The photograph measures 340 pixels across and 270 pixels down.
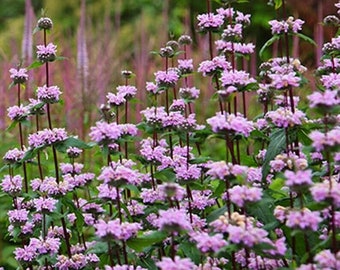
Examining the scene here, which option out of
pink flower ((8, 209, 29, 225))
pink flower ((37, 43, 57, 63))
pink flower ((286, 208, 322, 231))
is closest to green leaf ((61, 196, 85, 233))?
pink flower ((8, 209, 29, 225))

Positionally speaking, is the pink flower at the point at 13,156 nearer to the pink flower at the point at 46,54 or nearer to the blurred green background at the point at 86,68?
the pink flower at the point at 46,54

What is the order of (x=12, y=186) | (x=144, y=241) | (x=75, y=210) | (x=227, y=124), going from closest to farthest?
(x=227, y=124)
(x=144, y=241)
(x=75, y=210)
(x=12, y=186)

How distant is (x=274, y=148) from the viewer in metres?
1.90

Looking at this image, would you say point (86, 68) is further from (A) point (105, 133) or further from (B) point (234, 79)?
(A) point (105, 133)

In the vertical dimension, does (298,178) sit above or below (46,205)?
above

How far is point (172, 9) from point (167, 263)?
10004 mm

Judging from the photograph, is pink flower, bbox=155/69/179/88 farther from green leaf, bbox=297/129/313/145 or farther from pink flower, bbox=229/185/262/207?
pink flower, bbox=229/185/262/207

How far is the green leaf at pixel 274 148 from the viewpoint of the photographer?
1897 millimetres

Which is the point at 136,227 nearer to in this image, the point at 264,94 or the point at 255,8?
the point at 264,94

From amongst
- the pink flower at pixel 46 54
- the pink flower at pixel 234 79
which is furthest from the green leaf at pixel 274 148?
the pink flower at pixel 46 54

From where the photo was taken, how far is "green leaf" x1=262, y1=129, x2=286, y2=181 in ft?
6.23

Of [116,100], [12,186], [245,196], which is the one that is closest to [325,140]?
[245,196]

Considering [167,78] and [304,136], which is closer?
[304,136]

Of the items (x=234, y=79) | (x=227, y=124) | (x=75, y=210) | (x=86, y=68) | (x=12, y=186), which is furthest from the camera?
(x=86, y=68)
